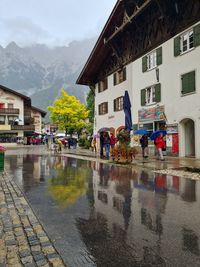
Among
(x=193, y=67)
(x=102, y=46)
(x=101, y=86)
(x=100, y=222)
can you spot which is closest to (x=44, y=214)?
(x=100, y=222)

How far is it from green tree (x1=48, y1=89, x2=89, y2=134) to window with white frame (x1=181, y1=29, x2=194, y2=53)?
103 ft

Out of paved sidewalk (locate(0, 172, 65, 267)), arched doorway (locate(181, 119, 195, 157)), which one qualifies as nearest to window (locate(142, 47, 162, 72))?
arched doorway (locate(181, 119, 195, 157))

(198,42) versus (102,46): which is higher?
(102,46)

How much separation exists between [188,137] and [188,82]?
13.0 feet

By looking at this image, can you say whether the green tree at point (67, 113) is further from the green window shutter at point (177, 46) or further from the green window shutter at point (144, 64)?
the green window shutter at point (177, 46)

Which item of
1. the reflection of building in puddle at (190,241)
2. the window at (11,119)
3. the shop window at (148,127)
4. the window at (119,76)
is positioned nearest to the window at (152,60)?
the window at (119,76)

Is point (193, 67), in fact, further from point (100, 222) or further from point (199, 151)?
point (100, 222)

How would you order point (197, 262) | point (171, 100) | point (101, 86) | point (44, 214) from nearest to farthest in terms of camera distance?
point (197, 262)
point (44, 214)
point (171, 100)
point (101, 86)

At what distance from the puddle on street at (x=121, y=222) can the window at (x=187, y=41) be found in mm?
12340

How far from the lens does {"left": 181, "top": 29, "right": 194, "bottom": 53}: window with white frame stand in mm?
18312

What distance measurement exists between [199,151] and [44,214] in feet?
47.0

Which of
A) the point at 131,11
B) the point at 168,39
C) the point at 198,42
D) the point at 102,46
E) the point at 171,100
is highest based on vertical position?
the point at 131,11

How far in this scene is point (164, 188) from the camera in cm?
810

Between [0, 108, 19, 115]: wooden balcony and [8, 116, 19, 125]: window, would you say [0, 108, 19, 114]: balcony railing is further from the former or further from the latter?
[8, 116, 19, 125]: window
